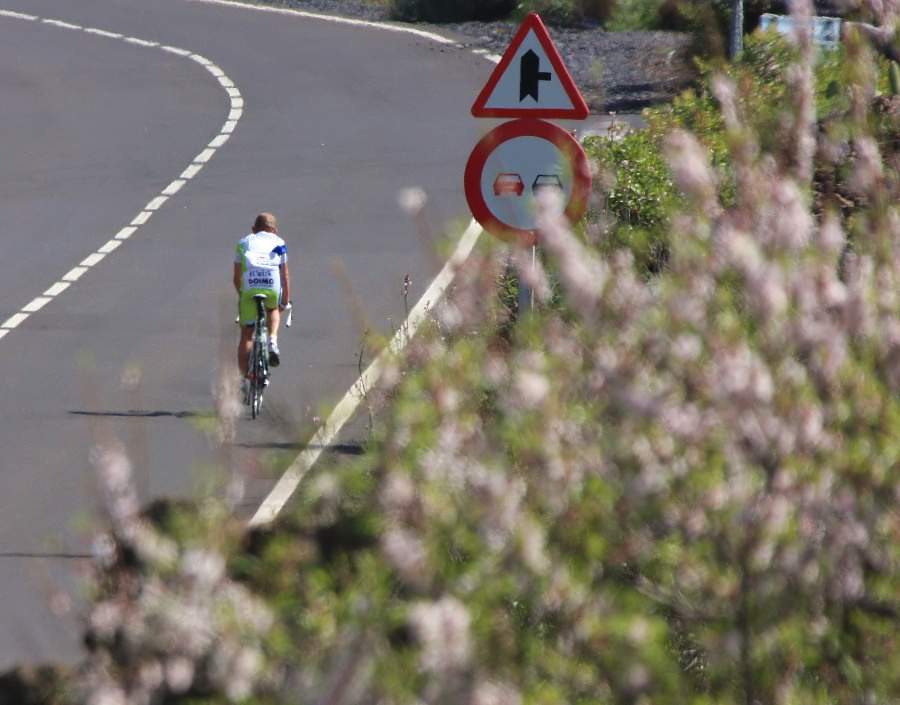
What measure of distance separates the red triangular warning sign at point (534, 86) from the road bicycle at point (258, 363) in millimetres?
5857

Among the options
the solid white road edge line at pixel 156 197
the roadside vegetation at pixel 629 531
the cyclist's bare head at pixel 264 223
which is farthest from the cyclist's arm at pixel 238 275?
the roadside vegetation at pixel 629 531

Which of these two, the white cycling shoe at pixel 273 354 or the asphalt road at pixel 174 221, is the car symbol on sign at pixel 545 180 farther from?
the white cycling shoe at pixel 273 354

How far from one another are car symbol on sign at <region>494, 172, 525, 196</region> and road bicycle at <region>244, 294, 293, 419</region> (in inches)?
239

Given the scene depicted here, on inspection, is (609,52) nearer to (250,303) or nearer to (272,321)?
(272,321)

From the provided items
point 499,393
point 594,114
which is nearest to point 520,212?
point 499,393

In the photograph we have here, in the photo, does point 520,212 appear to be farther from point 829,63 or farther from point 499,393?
point 499,393

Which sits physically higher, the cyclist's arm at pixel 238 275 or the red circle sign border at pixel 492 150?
the red circle sign border at pixel 492 150

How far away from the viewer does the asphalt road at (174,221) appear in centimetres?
1253

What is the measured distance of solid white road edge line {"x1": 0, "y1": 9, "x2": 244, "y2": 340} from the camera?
798 inches

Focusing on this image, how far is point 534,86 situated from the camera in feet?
32.8

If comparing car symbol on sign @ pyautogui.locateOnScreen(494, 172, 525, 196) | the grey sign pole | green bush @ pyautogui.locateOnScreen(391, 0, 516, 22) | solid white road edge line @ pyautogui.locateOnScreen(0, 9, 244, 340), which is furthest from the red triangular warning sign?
green bush @ pyautogui.locateOnScreen(391, 0, 516, 22)

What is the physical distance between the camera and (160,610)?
164 inches

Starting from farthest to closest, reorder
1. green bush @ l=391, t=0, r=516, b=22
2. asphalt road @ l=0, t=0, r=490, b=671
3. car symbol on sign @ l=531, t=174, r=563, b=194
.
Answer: green bush @ l=391, t=0, r=516, b=22 < asphalt road @ l=0, t=0, r=490, b=671 < car symbol on sign @ l=531, t=174, r=563, b=194

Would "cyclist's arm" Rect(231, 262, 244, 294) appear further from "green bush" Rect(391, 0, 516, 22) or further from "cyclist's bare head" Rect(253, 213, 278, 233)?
"green bush" Rect(391, 0, 516, 22)
